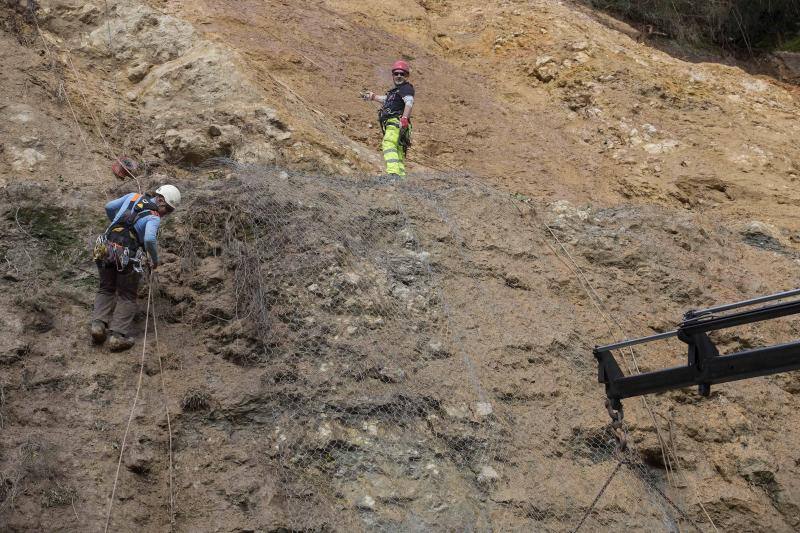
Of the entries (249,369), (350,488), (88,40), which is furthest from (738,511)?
(88,40)

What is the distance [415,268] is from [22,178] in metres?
3.82

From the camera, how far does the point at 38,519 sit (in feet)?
17.1

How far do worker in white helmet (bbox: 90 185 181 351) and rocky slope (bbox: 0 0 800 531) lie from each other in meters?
0.19

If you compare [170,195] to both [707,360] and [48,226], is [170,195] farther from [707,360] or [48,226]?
[707,360]

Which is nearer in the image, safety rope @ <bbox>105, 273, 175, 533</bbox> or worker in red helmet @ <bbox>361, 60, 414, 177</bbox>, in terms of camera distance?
safety rope @ <bbox>105, 273, 175, 533</bbox>

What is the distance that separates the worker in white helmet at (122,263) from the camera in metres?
6.37

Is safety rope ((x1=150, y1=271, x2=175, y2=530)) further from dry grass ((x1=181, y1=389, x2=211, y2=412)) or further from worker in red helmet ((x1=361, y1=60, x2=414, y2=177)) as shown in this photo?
worker in red helmet ((x1=361, y1=60, x2=414, y2=177))

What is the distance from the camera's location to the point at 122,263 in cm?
632

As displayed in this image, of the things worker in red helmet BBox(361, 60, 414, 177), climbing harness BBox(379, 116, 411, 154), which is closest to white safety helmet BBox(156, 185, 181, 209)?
worker in red helmet BBox(361, 60, 414, 177)

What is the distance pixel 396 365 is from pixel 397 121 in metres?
3.47

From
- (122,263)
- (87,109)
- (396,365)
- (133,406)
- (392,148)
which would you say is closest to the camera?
(133,406)

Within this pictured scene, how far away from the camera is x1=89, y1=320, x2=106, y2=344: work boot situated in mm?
6395

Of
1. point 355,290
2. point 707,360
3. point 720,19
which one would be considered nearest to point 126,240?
point 355,290

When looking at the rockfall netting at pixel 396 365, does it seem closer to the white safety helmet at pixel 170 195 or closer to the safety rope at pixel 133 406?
the safety rope at pixel 133 406
